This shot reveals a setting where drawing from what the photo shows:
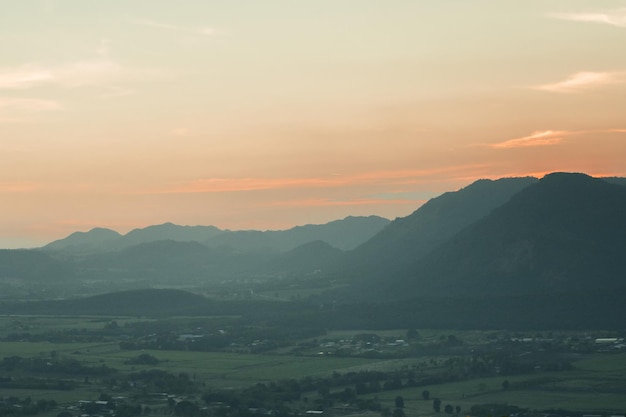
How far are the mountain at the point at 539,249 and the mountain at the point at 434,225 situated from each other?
24047mm

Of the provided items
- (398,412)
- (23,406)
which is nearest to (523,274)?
(398,412)

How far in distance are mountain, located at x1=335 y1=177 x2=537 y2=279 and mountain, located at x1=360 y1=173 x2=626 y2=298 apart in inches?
947

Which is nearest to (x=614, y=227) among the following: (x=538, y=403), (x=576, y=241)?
(x=576, y=241)

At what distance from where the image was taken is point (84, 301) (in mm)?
159750

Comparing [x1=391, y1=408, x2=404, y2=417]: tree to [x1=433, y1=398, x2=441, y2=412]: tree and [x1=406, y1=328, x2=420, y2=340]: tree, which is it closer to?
[x1=433, y1=398, x2=441, y2=412]: tree

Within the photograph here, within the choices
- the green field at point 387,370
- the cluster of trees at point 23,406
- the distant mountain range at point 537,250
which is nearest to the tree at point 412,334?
the green field at point 387,370

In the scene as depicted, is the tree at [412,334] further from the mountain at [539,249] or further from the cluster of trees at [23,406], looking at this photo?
the cluster of trees at [23,406]

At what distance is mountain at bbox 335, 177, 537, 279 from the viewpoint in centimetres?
17925

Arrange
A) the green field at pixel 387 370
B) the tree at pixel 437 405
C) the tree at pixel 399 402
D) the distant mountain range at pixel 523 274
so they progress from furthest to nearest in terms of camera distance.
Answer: the distant mountain range at pixel 523 274 → the green field at pixel 387 370 → the tree at pixel 399 402 → the tree at pixel 437 405

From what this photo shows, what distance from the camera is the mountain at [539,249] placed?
131500 mm

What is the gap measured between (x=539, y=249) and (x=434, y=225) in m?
53.7

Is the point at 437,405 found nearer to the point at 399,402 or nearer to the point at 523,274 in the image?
the point at 399,402

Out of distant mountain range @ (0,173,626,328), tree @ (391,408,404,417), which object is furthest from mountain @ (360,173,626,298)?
tree @ (391,408,404,417)

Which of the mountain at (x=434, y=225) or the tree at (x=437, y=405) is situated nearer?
the tree at (x=437, y=405)
